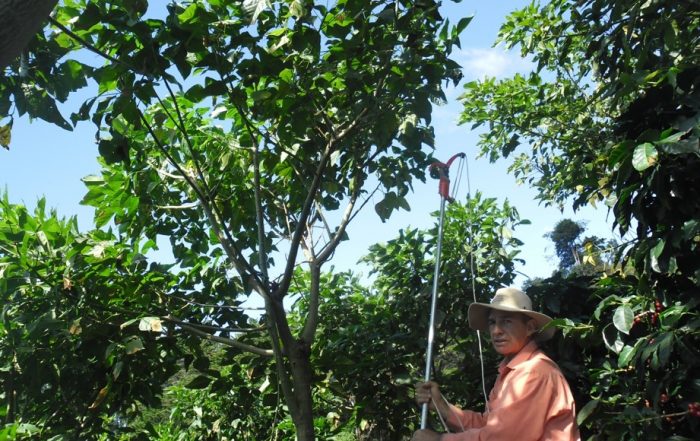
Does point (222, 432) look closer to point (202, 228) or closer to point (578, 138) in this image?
point (202, 228)

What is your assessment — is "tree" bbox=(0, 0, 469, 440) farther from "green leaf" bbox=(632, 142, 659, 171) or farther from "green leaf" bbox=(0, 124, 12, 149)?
"green leaf" bbox=(632, 142, 659, 171)

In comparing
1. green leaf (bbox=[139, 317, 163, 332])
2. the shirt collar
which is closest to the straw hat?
the shirt collar

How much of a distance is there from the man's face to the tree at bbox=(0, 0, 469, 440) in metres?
0.87

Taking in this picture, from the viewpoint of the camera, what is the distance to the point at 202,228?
406cm

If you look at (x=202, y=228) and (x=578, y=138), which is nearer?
(x=202, y=228)

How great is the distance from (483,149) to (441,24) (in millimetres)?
4546

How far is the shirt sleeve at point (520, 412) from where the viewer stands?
91.6 inches

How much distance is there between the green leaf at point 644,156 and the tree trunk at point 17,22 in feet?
6.60

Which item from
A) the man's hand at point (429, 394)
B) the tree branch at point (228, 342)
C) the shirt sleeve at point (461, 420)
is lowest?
the shirt sleeve at point (461, 420)

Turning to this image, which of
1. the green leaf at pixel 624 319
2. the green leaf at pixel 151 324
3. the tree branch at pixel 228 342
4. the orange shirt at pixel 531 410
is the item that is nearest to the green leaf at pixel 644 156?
the green leaf at pixel 624 319

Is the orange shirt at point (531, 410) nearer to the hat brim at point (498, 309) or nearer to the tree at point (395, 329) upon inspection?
the hat brim at point (498, 309)

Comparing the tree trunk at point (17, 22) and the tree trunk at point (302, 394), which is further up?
the tree trunk at point (17, 22)

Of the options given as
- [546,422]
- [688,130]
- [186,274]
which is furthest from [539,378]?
[186,274]

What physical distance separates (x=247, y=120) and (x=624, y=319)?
1900mm
